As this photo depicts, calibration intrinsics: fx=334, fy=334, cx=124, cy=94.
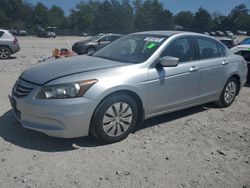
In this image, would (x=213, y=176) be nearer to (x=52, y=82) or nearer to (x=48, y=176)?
(x=48, y=176)

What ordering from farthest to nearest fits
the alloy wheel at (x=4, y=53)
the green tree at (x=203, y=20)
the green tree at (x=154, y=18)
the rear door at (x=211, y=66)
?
1. the green tree at (x=203, y=20)
2. the green tree at (x=154, y=18)
3. the alloy wheel at (x=4, y=53)
4. the rear door at (x=211, y=66)

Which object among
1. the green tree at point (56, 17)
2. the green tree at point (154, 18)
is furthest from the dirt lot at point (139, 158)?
the green tree at point (56, 17)

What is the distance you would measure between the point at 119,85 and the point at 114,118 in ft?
1.56

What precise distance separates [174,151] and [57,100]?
5.68 ft

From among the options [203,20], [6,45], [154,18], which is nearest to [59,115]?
[6,45]

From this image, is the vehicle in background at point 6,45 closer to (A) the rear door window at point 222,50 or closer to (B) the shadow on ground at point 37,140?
(B) the shadow on ground at point 37,140

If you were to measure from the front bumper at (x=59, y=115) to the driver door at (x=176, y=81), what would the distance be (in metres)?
1.11

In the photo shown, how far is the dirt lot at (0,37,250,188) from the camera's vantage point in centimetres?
377

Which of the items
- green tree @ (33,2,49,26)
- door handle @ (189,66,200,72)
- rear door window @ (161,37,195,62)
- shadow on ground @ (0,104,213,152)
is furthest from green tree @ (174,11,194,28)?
shadow on ground @ (0,104,213,152)

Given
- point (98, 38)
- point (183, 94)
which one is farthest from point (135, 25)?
point (183, 94)

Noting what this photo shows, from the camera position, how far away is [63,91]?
4.36 meters

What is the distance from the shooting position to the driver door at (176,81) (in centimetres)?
512

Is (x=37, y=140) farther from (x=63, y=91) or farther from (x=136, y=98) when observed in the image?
(x=136, y=98)

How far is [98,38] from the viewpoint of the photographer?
2122cm
